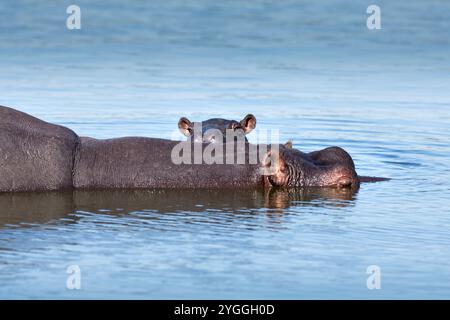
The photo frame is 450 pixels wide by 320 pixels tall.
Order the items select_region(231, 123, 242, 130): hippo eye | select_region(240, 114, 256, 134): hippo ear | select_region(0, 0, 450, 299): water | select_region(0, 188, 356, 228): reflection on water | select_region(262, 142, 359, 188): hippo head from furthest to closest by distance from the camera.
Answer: select_region(240, 114, 256, 134): hippo ear, select_region(231, 123, 242, 130): hippo eye, select_region(262, 142, 359, 188): hippo head, select_region(0, 188, 356, 228): reflection on water, select_region(0, 0, 450, 299): water

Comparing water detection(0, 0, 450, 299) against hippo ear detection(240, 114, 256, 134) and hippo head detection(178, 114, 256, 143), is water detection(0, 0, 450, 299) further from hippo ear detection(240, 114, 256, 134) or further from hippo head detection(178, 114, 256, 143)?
hippo ear detection(240, 114, 256, 134)

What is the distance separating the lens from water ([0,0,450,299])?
27.6 ft

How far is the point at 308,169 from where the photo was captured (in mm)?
11828

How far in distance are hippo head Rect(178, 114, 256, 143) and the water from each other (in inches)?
41.2

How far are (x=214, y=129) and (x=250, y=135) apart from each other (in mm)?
3126

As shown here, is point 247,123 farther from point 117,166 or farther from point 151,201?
point 151,201

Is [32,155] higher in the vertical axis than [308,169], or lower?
higher

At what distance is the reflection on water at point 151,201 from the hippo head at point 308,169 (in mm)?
103

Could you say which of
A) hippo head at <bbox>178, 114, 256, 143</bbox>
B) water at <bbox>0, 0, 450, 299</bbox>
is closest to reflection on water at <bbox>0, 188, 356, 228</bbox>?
water at <bbox>0, 0, 450, 299</bbox>

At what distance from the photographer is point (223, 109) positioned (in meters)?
16.8

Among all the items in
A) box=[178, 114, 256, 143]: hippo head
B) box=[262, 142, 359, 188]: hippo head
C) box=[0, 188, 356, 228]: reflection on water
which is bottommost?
box=[0, 188, 356, 228]: reflection on water

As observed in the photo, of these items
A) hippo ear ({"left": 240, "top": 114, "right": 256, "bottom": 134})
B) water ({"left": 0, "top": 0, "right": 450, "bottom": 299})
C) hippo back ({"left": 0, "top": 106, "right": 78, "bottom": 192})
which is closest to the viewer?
water ({"left": 0, "top": 0, "right": 450, "bottom": 299})

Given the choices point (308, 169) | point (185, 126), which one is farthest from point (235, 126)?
point (308, 169)
